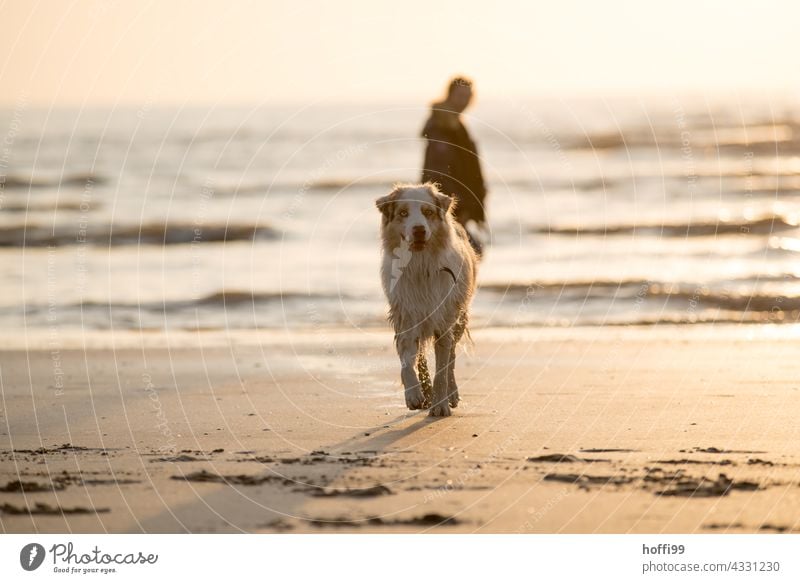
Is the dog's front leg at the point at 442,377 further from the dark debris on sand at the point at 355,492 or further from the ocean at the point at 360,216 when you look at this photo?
the ocean at the point at 360,216

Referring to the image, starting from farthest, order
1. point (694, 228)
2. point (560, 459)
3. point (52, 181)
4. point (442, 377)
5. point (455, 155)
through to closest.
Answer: point (52, 181) → point (694, 228) → point (455, 155) → point (442, 377) → point (560, 459)

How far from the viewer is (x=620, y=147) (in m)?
35.5

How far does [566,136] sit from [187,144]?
11099 mm

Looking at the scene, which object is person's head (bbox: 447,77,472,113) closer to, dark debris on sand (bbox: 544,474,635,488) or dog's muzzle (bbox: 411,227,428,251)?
dog's muzzle (bbox: 411,227,428,251)

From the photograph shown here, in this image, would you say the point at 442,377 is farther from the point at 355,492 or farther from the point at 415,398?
the point at 355,492

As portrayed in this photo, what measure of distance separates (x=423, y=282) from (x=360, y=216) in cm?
1404

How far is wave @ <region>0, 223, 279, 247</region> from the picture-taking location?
22719mm

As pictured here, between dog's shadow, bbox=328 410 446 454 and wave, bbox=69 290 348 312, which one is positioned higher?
wave, bbox=69 290 348 312

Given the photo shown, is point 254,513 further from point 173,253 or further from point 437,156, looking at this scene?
point 173,253

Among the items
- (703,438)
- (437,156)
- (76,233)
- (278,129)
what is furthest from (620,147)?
(703,438)

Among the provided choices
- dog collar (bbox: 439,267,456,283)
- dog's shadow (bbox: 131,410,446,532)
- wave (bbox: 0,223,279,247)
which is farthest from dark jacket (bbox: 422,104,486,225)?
wave (bbox: 0,223,279,247)

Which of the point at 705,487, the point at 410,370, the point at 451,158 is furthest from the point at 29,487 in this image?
the point at 451,158

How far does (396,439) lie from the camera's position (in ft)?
28.9

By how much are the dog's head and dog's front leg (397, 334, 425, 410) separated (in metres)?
0.74
